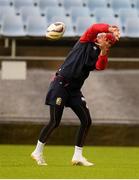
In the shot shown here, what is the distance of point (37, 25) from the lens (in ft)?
52.0

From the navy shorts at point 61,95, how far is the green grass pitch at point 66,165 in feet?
2.53

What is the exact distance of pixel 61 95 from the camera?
907 cm

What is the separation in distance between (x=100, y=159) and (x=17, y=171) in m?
2.58

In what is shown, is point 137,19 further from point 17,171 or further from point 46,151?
point 17,171

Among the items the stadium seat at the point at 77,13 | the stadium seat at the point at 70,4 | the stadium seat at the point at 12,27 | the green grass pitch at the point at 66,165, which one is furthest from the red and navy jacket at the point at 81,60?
the stadium seat at the point at 70,4

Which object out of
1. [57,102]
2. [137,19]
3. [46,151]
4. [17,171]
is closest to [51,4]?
[137,19]

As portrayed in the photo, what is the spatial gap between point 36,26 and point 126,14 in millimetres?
2248

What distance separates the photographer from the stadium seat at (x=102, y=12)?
656 inches

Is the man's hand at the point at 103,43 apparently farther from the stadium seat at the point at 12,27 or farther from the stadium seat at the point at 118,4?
the stadium seat at the point at 118,4

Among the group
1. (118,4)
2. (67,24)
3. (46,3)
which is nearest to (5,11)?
(46,3)

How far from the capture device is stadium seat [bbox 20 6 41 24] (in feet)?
53.4

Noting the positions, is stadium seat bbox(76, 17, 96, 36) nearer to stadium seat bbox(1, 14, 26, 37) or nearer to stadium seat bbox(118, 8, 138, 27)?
stadium seat bbox(118, 8, 138, 27)

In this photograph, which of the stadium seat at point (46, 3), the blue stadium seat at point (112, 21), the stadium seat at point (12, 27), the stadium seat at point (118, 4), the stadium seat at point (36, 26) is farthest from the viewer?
the stadium seat at point (118, 4)

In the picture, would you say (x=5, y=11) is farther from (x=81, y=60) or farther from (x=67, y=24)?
(x=81, y=60)
